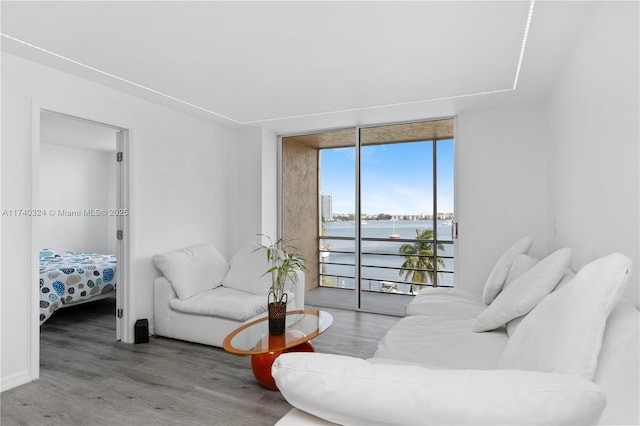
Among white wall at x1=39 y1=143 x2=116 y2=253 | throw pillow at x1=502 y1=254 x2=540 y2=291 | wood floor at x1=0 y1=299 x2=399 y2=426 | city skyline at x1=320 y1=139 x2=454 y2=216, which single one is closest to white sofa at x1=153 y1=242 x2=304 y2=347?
wood floor at x1=0 y1=299 x2=399 y2=426

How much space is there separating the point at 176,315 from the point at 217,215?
155 centimetres

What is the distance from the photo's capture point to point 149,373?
2.91 meters

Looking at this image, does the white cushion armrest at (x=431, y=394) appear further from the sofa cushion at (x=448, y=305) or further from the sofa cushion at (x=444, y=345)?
the sofa cushion at (x=448, y=305)

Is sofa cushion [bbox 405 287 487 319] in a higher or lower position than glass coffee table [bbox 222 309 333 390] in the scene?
higher

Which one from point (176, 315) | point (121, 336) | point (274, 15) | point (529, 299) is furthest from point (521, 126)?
point (121, 336)

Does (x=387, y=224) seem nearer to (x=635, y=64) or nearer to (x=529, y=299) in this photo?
(x=529, y=299)

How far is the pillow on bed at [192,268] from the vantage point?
373 centimetres

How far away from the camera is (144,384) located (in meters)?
2.71

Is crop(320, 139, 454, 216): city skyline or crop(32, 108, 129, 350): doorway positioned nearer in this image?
crop(32, 108, 129, 350): doorway

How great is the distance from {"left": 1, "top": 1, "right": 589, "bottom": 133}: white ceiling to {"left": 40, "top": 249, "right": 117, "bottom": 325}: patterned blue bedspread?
239 cm

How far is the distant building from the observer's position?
5363 millimetres

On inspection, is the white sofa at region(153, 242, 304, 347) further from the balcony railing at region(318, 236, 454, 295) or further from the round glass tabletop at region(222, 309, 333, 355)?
the balcony railing at region(318, 236, 454, 295)

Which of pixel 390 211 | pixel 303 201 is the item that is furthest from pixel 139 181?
pixel 390 211

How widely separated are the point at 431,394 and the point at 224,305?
2.90 m
